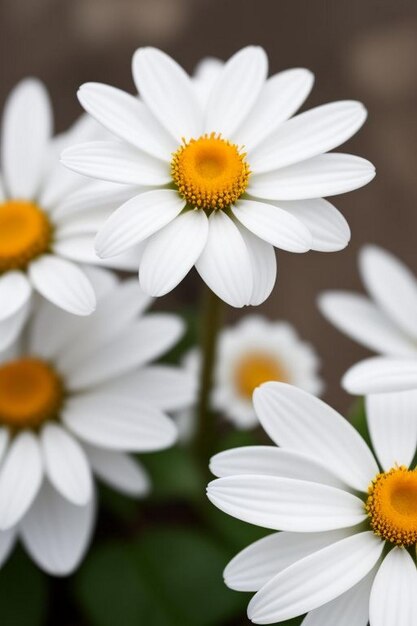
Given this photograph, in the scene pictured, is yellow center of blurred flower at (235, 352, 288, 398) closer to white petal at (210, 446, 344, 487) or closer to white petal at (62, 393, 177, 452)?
white petal at (62, 393, 177, 452)

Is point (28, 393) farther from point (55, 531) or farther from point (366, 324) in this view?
point (366, 324)

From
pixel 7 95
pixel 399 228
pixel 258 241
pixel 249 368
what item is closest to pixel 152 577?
pixel 249 368

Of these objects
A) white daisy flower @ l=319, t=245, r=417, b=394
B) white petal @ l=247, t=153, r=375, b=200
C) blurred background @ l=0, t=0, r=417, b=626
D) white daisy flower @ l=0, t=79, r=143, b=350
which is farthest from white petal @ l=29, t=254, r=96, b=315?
blurred background @ l=0, t=0, r=417, b=626

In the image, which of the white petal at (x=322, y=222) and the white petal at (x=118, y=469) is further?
the white petal at (x=118, y=469)

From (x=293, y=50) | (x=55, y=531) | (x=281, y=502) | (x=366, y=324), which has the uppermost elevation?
(x=293, y=50)

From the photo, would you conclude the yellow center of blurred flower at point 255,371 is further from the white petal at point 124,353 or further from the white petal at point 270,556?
the white petal at point 270,556

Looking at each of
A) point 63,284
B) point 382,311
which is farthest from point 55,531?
point 382,311

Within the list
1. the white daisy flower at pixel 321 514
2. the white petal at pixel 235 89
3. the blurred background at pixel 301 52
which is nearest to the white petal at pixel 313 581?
the white daisy flower at pixel 321 514
